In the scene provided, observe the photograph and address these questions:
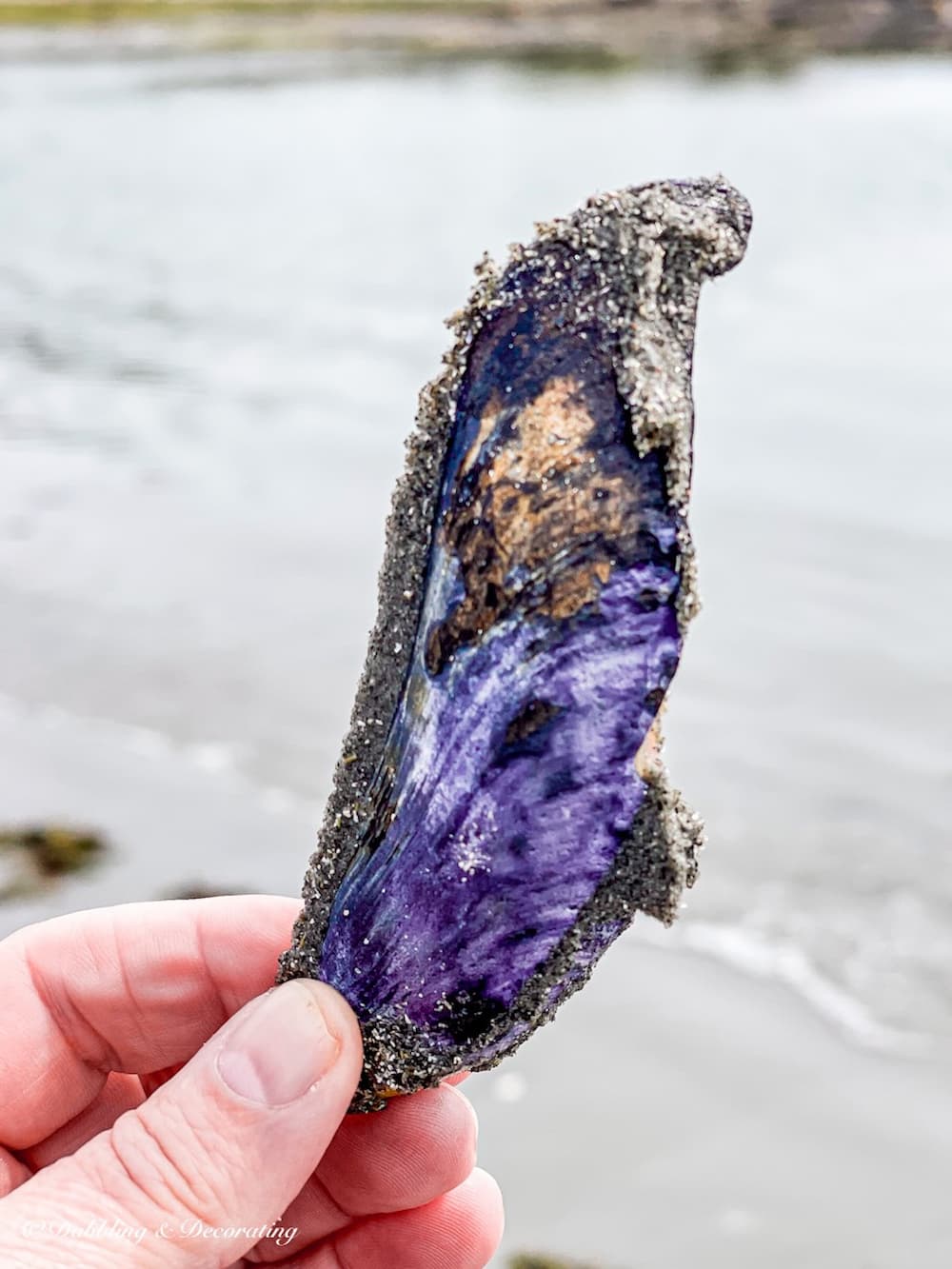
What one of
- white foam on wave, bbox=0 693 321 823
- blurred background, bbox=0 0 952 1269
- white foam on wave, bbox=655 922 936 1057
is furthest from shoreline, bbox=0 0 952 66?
white foam on wave, bbox=655 922 936 1057

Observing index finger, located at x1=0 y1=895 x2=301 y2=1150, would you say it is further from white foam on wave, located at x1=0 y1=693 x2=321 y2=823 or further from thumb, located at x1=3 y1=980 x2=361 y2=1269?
white foam on wave, located at x1=0 y1=693 x2=321 y2=823

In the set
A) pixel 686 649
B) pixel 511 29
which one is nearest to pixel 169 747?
pixel 686 649

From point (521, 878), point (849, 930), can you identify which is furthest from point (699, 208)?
point (849, 930)

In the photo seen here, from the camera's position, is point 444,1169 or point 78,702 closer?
point 444,1169

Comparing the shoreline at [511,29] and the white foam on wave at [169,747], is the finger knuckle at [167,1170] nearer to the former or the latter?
the white foam on wave at [169,747]

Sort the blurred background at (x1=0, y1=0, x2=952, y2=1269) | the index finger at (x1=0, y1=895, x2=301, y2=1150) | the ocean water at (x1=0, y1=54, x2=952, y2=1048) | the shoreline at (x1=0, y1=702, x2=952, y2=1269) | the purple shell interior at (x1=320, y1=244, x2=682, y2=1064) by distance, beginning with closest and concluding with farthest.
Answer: the purple shell interior at (x1=320, y1=244, x2=682, y2=1064) < the index finger at (x1=0, y1=895, x2=301, y2=1150) < the shoreline at (x1=0, y1=702, x2=952, y2=1269) < the blurred background at (x1=0, y1=0, x2=952, y2=1269) < the ocean water at (x1=0, y1=54, x2=952, y2=1048)

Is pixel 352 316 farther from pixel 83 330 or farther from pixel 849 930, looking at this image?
pixel 849 930

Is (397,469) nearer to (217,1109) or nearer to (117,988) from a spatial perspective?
(117,988)
